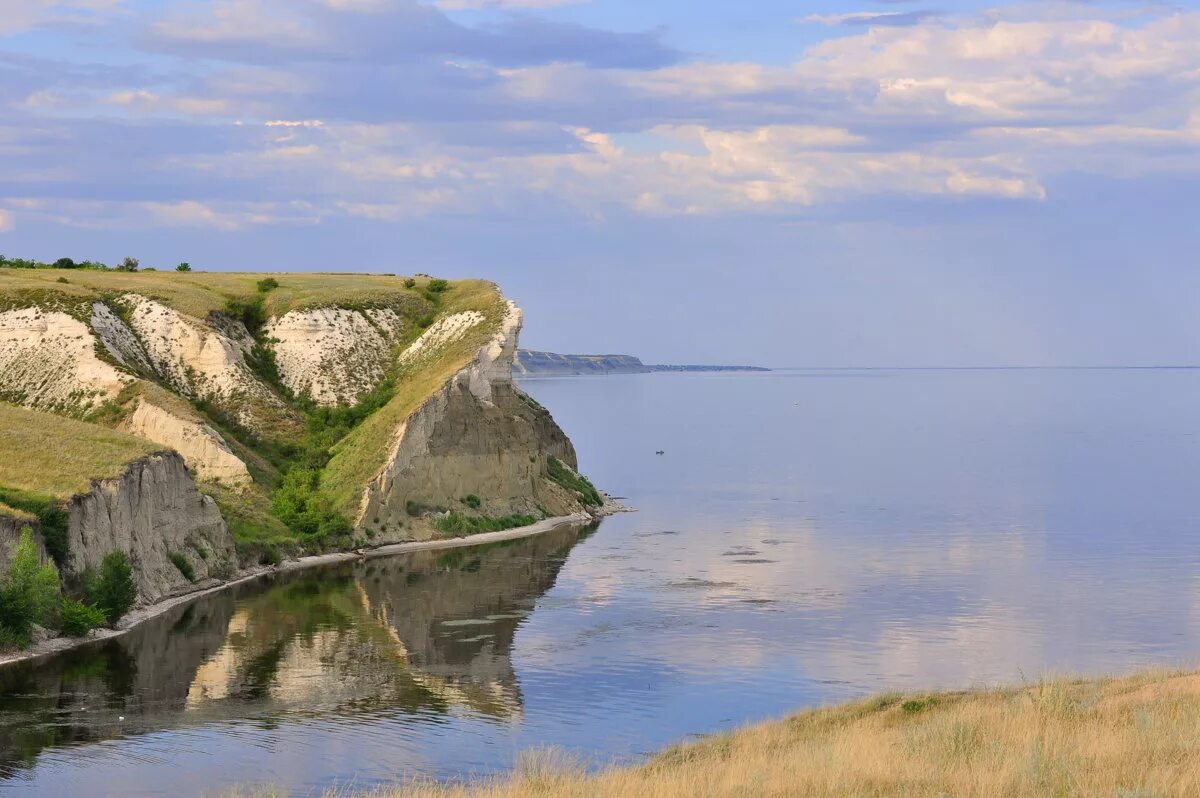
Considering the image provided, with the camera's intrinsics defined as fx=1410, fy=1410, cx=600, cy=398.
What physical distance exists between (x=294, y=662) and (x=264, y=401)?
156 ft

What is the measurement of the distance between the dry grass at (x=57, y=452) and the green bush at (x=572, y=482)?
1724 inches

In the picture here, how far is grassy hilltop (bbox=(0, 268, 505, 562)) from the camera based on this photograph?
74812mm

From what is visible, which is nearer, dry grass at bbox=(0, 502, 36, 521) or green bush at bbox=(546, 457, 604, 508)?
dry grass at bbox=(0, 502, 36, 521)

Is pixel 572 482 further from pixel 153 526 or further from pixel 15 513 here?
pixel 15 513

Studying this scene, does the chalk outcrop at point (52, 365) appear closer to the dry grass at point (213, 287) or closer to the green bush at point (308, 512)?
the dry grass at point (213, 287)

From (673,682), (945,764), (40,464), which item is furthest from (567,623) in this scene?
(945,764)

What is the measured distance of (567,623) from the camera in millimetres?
66250

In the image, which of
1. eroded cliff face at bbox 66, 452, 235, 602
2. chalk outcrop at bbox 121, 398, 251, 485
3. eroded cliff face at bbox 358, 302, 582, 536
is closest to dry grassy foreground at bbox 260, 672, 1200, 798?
eroded cliff face at bbox 66, 452, 235, 602

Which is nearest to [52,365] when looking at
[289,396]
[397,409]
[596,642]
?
[289,396]

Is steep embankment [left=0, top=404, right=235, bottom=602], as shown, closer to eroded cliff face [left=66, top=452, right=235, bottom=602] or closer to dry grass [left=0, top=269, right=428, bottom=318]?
eroded cliff face [left=66, top=452, right=235, bottom=602]

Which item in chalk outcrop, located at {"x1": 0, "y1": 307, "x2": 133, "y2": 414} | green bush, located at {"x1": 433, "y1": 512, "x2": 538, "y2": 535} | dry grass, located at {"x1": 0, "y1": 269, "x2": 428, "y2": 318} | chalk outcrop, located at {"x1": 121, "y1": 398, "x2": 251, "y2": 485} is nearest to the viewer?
chalk outcrop, located at {"x1": 121, "y1": 398, "x2": 251, "y2": 485}

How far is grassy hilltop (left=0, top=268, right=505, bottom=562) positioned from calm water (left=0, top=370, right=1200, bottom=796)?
24.9 feet

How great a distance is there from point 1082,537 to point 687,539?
87.1 ft

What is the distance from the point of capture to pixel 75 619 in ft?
194
